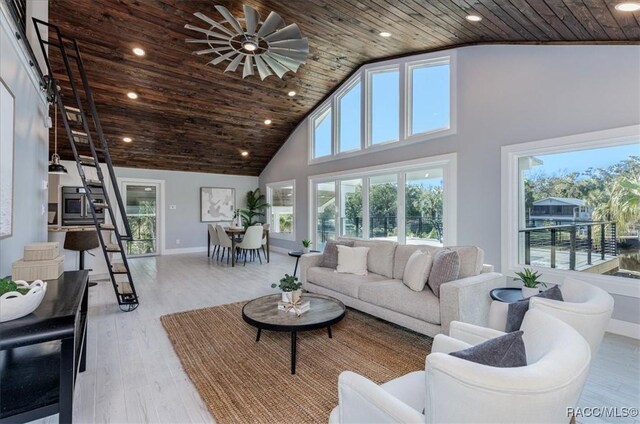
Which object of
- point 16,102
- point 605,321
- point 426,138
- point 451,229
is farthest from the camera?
point 426,138

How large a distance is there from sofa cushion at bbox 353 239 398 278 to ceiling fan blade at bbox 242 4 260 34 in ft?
9.48

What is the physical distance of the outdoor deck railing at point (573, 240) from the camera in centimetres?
346

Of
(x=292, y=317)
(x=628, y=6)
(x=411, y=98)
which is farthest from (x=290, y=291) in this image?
(x=411, y=98)

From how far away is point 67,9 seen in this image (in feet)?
13.1

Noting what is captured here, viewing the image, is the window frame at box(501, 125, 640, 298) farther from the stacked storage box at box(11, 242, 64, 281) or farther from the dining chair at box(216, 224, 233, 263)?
the dining chair at box(216, 224, 233, 263)

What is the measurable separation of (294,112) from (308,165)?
1302 mm

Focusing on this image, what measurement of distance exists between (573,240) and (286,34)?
13.3ft

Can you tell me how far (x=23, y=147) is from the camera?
2818 millimetres

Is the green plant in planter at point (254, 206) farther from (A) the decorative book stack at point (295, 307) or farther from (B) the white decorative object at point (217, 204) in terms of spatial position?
(A) the decorative book stack at point (295, 307)

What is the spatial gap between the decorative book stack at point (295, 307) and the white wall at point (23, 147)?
2.11 m

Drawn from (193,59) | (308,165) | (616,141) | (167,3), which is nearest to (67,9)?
(167,3)

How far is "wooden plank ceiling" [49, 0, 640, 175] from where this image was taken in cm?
328

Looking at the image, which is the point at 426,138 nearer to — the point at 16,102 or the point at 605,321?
the point at 605,321

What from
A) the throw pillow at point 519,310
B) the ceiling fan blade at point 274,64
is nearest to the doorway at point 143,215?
the ceiling fan blade at point 274,64
